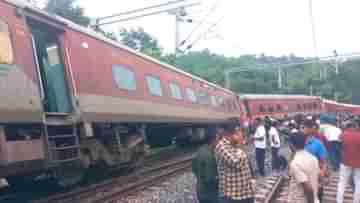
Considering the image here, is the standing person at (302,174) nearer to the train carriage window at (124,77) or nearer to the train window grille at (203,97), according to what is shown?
the train carriage window at (124,77)

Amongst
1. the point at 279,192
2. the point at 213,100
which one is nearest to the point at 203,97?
the point at 213,100

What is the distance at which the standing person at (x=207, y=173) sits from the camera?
430cm

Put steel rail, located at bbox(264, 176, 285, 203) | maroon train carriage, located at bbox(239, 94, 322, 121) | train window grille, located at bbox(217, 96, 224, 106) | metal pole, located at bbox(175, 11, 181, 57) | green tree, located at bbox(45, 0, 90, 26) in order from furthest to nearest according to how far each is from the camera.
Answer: green tree, located at bbox(45, 0, 90, 26) → maroon train carriage, located at bbox(239, 94, 322, 121) → train window grille, located at bbox(217, 96, 224, 106) → metal pole, located at bbox(175, 11, 181, 57) → steel rail, located at bbox(264, 176, 285, 203)

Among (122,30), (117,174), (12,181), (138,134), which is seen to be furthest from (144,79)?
(122,30)

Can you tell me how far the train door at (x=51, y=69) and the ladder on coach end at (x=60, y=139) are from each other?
1.13ft

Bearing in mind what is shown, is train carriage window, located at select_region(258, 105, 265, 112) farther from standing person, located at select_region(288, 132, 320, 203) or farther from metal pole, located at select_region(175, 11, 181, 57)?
standing person, located at select_region(288, 132, 320, 203)

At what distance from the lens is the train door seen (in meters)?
6.89

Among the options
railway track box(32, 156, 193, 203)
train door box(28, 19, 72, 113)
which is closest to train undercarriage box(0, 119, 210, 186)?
railway track box(32, 156, 193, 203)

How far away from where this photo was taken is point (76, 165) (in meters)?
7.21

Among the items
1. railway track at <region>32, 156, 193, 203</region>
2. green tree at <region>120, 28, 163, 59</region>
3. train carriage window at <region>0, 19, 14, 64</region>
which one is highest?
green tree at <region>120, 28, 163, 59</region>

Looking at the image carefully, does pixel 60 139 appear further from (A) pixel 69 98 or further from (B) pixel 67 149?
(A) pixel 69 98

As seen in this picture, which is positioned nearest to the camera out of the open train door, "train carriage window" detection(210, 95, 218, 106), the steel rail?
the open train door

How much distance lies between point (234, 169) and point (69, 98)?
13.4ft

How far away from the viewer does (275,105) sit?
26328 millimetres
